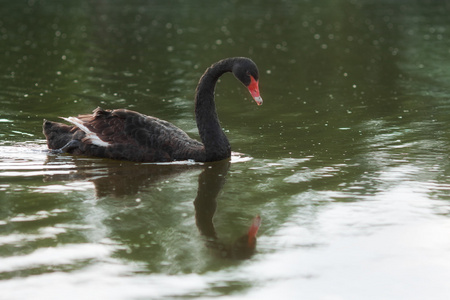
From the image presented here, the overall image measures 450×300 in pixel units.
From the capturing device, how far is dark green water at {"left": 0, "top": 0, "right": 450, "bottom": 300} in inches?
184

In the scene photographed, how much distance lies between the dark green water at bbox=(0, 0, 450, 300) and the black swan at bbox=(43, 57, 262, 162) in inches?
6.2

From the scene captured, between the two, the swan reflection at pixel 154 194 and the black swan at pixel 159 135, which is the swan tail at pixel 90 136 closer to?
the black swan at pixel 159 135

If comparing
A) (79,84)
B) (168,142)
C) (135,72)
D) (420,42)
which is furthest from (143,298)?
(420,42)

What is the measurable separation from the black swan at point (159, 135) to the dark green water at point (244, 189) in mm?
157

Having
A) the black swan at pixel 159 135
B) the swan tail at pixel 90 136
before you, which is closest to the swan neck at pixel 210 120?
the black swan at pixel 159 135

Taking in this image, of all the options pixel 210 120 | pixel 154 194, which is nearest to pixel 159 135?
pixel 210 120

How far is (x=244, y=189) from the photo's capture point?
6.83 meters

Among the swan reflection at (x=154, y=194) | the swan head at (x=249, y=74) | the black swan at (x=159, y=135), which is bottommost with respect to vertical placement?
the swan reflection at (x=154, y=194)

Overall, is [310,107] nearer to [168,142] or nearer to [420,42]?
[168,142]

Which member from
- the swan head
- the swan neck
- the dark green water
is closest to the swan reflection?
the dark green water

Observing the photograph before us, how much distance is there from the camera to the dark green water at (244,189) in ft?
15.3

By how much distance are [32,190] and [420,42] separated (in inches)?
582

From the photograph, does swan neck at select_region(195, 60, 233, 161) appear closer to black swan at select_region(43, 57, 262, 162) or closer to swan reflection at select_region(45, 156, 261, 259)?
black swan at select_region(43, 57, 262, 162)

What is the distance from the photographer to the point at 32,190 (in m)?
6.64
